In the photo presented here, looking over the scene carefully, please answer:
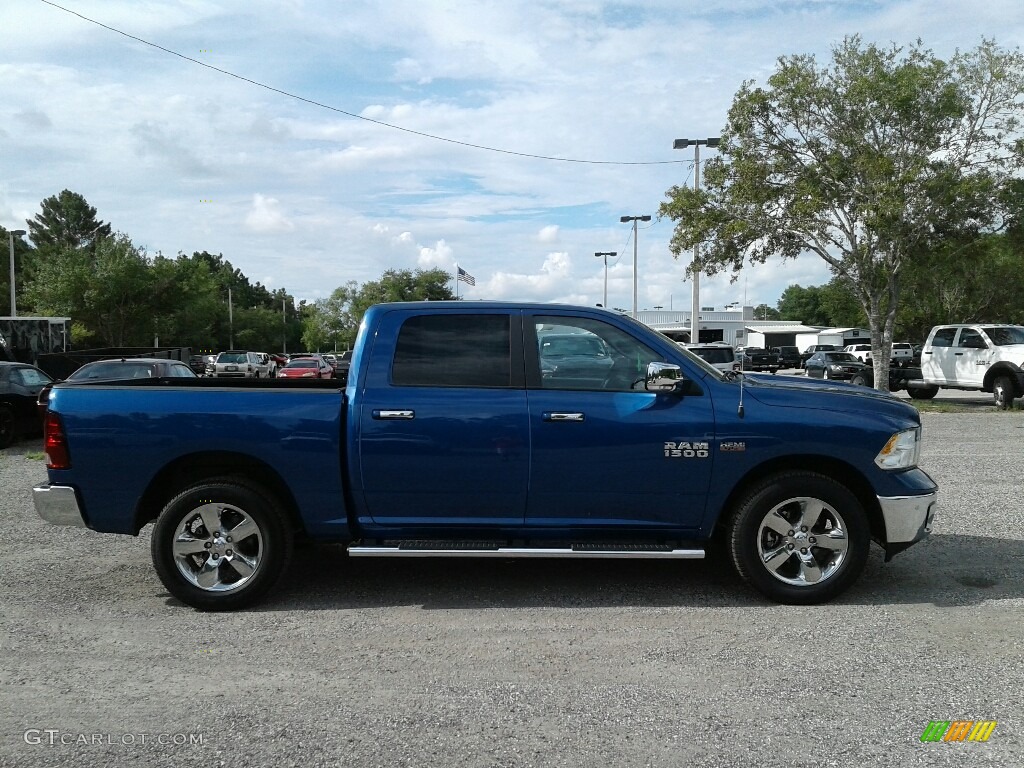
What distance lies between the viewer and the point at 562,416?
502 centimetres

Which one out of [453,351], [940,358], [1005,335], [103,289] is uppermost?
[103,289]

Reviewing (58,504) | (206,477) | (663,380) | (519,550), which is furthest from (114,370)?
(663,380)

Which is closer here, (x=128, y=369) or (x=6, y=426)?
(x=6, y=426)

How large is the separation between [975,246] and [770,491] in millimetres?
20159

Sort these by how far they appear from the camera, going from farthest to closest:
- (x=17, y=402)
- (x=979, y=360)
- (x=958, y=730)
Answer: (x=979, y=360)
(x=17, y=402)
(x=958, y=730)

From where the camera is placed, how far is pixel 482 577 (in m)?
5.81

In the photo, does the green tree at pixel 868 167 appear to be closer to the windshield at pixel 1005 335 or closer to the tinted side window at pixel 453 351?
the windshield at pixel 1005 335

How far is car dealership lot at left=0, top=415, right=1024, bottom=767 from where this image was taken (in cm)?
344

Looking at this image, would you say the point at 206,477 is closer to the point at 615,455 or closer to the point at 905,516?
the point at 615,455

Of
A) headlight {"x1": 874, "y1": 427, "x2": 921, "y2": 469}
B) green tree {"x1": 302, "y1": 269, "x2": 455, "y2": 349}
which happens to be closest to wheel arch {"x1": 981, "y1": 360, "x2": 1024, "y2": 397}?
headlight {"x1": 874, "y1": 427, "x2": 921, "y2": 469}

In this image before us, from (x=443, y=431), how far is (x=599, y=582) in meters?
1.58

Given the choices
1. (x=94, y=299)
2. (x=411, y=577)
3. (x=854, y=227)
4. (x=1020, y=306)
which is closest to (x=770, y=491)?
(x=411, y=577)

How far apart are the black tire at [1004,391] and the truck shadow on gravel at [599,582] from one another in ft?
52.0

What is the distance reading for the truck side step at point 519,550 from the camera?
499cm
